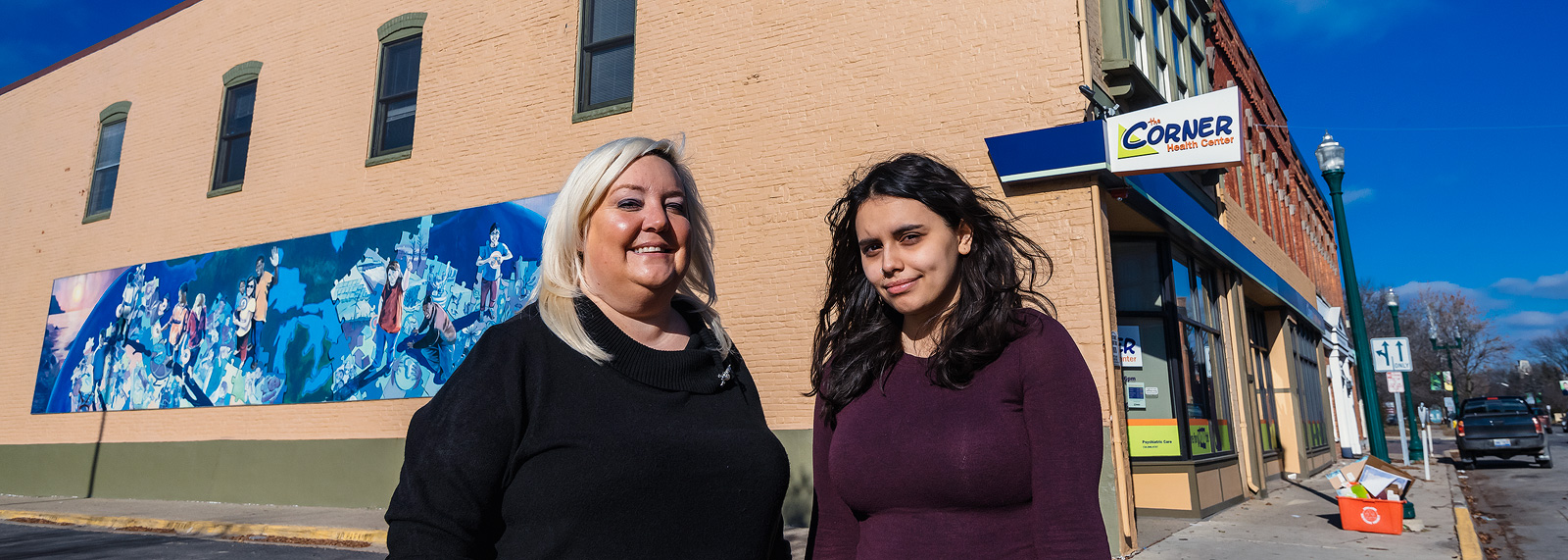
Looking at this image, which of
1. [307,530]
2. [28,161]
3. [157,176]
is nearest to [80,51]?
[28,161]

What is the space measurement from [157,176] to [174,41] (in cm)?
255

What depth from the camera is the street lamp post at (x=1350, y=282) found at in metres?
12.0

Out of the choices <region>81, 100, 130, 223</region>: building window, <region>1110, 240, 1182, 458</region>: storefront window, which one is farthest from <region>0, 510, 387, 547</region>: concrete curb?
<region>1110, 240, 1182, 458</region>: storefront window

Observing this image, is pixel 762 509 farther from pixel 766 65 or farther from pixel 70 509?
pixel 70 509

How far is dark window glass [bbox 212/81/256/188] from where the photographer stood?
14.9 m

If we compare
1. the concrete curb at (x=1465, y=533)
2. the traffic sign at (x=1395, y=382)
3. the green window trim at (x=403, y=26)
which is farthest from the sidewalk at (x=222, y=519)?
the traffic sign at (x=1395, y=382)

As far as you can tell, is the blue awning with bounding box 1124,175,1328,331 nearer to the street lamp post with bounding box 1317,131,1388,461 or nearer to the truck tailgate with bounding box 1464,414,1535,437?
the street lamp post with bounding box 1317,131,1388,461

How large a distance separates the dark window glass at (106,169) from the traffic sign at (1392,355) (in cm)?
2201

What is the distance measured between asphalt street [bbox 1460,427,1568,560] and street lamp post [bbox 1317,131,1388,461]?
1.56 metres

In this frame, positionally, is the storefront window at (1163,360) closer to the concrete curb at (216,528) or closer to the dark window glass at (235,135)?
the concrete curb at (216,528)

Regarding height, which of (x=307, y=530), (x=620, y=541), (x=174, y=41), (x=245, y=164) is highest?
(x=174, y=41)

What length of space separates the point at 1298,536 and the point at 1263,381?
24.8ft

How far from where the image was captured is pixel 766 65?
1086cm

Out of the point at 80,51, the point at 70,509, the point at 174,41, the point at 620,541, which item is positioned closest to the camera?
the point at 620,541
